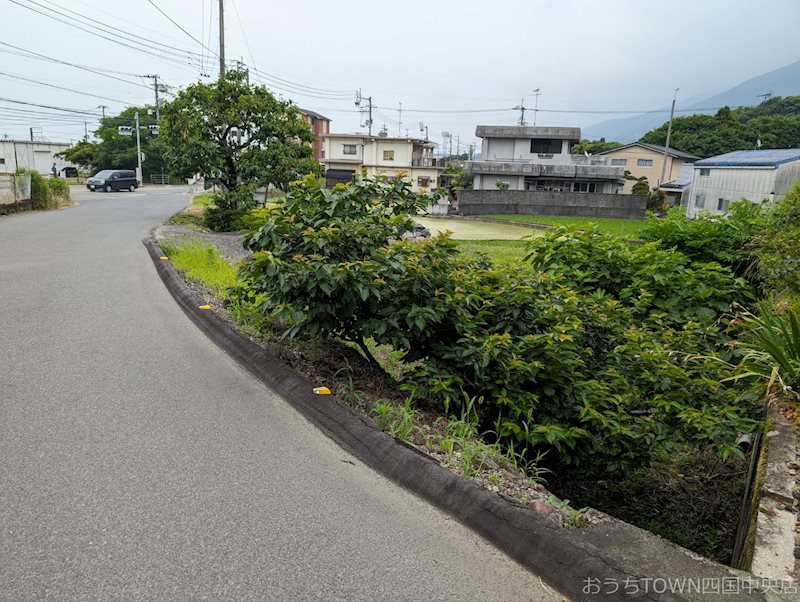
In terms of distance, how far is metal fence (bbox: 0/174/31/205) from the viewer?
19344 mm

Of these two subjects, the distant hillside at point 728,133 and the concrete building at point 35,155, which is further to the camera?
the distant hillside at point 728,133

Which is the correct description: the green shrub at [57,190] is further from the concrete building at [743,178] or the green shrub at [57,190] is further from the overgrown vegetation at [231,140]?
the concrete building at [743,178]

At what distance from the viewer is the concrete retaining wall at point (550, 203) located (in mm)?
35500

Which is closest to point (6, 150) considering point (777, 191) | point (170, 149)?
point (170, 149)

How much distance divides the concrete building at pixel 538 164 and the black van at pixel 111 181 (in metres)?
24.5

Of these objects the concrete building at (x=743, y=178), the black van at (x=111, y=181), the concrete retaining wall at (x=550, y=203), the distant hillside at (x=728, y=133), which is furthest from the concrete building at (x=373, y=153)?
the concrete building at (x=743, y=178)

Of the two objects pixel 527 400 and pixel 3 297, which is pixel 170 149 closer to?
pixel 3 297

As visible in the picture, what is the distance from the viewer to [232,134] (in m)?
18.8

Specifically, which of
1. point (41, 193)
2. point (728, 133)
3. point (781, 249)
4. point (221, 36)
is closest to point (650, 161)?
point (728, 133)

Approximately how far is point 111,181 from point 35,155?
2948cm

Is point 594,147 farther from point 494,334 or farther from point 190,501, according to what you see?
point 190,501

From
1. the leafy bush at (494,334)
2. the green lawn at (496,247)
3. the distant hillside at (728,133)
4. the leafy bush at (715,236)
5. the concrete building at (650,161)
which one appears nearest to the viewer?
the leafy bush at (494,334)

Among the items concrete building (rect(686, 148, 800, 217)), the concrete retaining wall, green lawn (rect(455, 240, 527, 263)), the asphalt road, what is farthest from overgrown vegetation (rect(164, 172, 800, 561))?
the concrete retaining wall

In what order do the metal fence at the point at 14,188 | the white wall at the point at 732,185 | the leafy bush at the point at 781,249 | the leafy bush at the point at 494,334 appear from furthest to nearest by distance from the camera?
the white wall at the point at 732,185 → the metal fence at the point at 14,188 → the leafy bush at the point at 781,249 → the leafy bush at the point at 494,334
